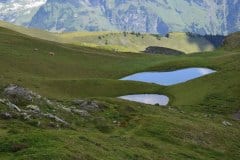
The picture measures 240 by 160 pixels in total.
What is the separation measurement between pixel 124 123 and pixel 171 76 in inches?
3183

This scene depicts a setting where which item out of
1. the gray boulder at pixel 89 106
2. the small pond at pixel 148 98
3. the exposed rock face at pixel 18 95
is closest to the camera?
the exposed rock face at pixel 18 95

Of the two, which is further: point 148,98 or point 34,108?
point 148,98

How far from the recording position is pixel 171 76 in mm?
134125

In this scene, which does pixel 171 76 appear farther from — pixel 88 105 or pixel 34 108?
pixel 34 108

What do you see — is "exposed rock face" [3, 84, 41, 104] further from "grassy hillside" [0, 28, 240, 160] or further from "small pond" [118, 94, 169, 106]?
"small pond" [118, 94, 169, 106]

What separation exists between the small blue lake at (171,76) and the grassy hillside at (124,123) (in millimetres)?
5416

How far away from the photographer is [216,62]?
141 metres

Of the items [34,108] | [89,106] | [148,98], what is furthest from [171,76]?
[34,108]

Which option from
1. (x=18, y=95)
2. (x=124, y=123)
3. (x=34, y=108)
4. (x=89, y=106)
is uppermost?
(x=18, y=95)

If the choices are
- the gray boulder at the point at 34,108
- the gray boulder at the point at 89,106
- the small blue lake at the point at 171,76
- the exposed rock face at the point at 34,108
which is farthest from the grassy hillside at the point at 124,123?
the small blue lake at the point at 171,76

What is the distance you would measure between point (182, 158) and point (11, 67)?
76909 millimetres

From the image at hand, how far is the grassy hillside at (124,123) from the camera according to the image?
3656 centimetres

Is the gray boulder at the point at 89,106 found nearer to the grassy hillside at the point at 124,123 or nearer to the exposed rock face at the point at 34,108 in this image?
the exposed rock face at the point at 34,108

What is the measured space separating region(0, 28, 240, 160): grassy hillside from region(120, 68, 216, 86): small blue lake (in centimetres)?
542
